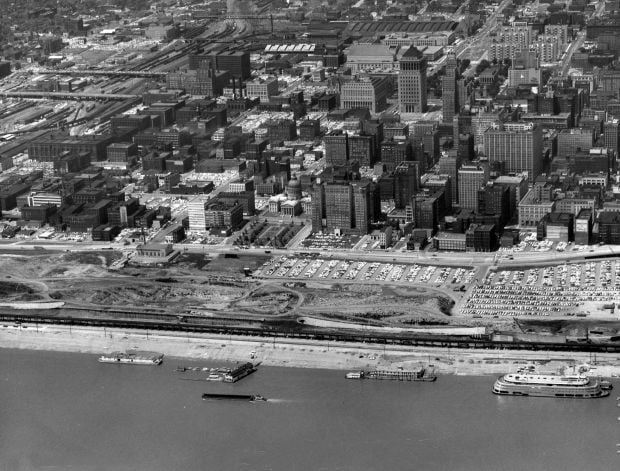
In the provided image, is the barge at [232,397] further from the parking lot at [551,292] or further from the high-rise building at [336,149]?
the high-rise building at [336,149]

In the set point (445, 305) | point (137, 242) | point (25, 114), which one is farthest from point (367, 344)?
point (25, 114)

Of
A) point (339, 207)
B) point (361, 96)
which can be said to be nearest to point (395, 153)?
point (339, 207)

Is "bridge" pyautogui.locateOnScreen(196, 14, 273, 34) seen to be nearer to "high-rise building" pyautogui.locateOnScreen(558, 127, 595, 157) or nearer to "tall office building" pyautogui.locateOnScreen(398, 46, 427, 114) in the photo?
"tall office building" pyautogui.locateOnScreen(398, 46, 427, 114)

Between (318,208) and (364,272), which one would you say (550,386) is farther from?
(318,208)

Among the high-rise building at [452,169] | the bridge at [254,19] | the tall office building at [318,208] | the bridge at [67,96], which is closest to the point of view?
the tall office building at [318,208]

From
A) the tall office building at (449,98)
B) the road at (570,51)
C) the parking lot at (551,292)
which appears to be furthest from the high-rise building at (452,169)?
the road at (570,51)

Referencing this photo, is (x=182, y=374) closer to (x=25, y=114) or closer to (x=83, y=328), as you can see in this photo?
(x=83, y=328)
